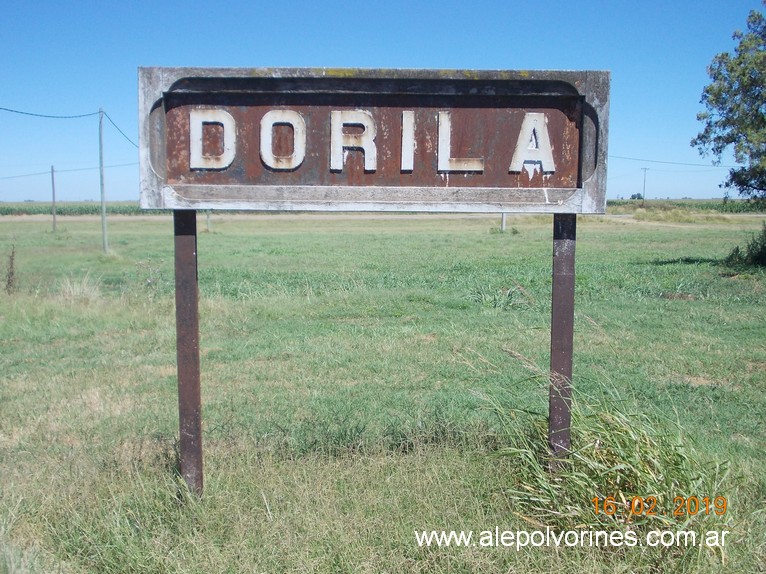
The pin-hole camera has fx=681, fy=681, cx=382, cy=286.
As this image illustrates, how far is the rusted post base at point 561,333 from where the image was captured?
3.30 metres

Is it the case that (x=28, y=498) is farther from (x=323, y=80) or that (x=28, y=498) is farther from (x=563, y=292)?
(x=563, y=292)

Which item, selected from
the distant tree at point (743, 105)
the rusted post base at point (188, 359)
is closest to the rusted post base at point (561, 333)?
the rusted post base at point (188, 359)

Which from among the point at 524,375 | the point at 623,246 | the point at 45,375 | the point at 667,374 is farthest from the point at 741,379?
the point at 623,246

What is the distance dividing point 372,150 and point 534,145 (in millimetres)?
816

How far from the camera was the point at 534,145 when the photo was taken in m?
3.43

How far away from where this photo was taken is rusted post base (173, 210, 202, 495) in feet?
10.8

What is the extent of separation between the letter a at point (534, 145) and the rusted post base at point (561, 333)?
29cm

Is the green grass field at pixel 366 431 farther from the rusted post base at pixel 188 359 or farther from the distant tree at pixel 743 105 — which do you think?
the distant tree at pixel 743 105

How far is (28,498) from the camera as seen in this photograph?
10.9 feet

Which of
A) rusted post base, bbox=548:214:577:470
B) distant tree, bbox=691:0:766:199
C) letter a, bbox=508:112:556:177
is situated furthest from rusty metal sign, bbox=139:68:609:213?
distant tree, bbox=691:0:766:199

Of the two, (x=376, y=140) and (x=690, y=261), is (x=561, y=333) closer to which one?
(x=376, y=140)

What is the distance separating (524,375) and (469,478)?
3.37 m
